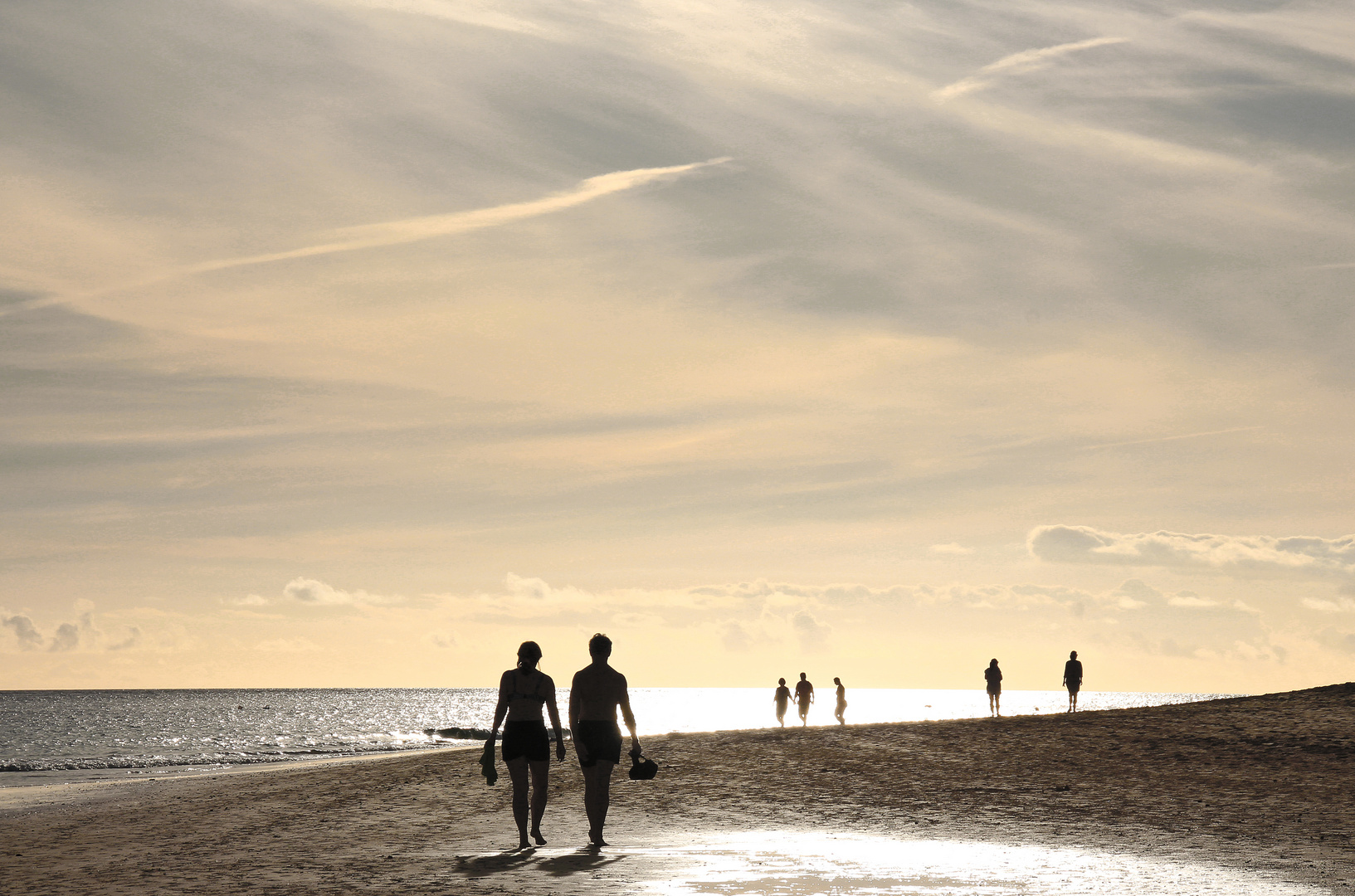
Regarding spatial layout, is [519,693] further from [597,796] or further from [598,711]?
[597,796]

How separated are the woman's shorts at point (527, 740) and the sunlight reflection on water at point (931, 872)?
5.90ft

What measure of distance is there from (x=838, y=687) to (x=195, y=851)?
24.5 meters

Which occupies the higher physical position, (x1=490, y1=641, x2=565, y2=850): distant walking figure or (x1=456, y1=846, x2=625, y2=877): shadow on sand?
(x1=490, y1=641, x2=565, y2=850): distant walking figure

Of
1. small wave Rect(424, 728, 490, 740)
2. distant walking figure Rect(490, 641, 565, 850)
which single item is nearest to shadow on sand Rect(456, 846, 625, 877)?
distant walking figure Rect(490, 641, 565, 850)

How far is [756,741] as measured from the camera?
2530 centimetres

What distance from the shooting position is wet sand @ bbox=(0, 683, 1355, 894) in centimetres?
1144

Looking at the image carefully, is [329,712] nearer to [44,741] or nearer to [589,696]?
[44,741]

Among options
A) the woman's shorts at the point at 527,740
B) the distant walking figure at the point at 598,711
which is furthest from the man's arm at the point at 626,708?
the woman's shorts at the point at 527,740

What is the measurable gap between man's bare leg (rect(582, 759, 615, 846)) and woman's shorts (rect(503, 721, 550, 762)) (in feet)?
1.85

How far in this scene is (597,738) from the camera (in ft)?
40.5

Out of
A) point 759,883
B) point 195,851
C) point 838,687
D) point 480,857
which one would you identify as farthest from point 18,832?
point 838,687

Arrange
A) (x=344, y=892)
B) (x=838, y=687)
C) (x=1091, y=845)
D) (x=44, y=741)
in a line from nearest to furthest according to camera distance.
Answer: (x=344, y=892) < (x=1091, y=845) < (x=838, y=687) < (x=44, y=741)

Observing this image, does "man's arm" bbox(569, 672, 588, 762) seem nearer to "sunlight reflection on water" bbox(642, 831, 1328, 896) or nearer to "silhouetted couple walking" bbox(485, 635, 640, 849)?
"silhouetted couple walking" bbox(485, 635, 640, 849)

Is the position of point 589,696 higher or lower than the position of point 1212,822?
higher
